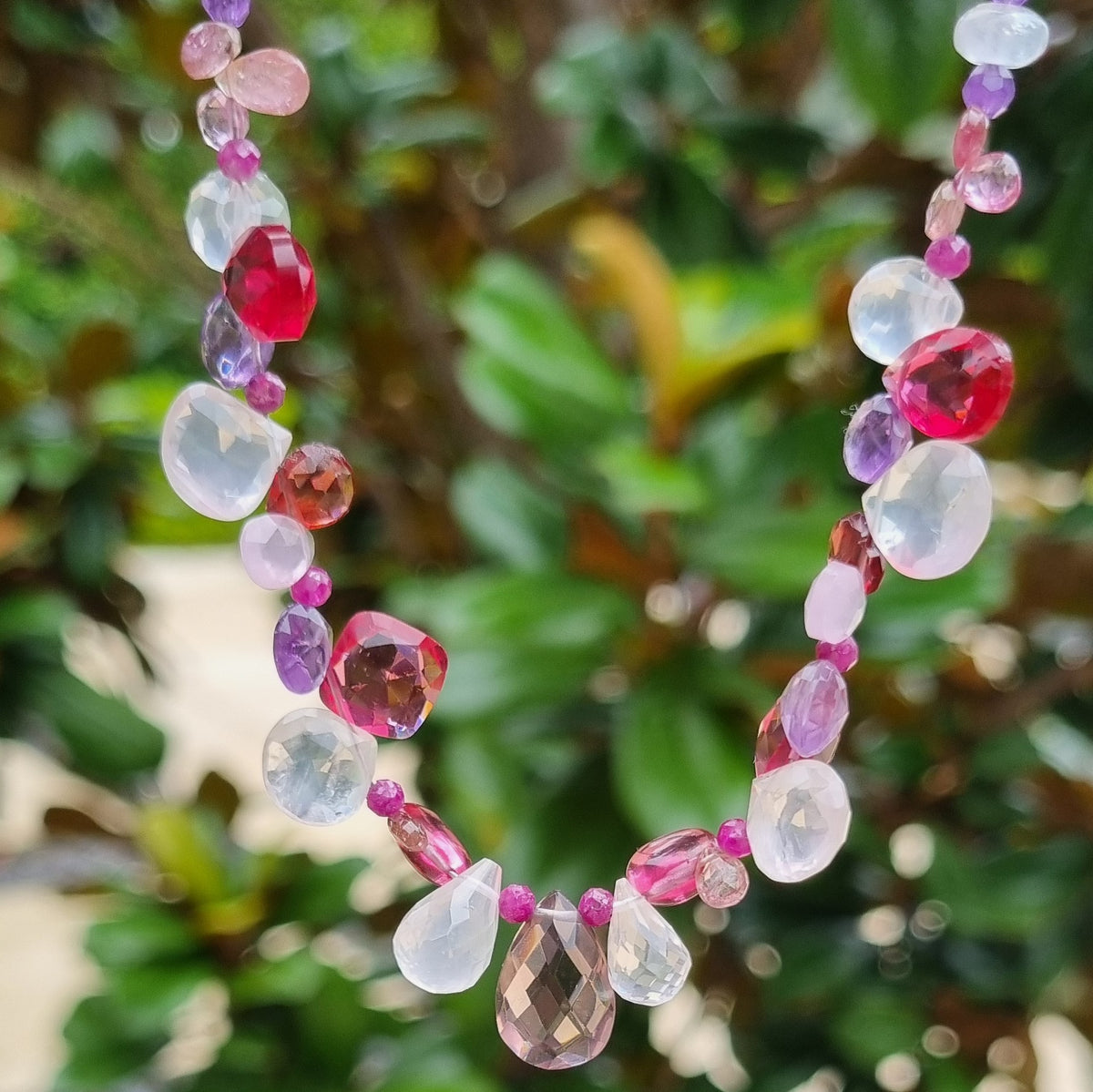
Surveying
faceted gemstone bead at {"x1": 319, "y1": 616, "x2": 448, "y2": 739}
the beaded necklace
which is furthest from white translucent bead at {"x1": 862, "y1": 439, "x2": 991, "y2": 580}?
faceted gemstone bead at {"x1": 319, "y1": 616, "x2": 448, "y2": 739}

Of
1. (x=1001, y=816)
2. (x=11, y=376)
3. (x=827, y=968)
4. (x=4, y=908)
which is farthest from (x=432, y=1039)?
(x=4, y=908)

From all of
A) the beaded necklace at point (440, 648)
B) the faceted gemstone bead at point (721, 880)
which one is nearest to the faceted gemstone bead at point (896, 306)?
the beaded necklace at point (440, 648)

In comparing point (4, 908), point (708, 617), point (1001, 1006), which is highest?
point (708, 617)

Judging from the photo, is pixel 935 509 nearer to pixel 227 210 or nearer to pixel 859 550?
pixel 859 550

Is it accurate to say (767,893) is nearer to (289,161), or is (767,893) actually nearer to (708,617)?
(708,617)

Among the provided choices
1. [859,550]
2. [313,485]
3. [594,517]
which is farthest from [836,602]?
[594,517]

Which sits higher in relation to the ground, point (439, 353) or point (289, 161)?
point (289, 161)

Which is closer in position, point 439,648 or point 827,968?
point 439,648
